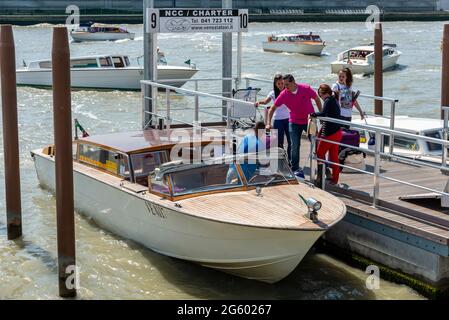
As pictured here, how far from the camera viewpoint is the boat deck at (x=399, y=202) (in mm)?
10398

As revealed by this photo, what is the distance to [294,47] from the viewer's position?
4809 centimetres

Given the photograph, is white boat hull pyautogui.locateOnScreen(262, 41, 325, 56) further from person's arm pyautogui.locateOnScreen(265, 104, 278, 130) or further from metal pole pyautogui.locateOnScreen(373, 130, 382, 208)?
metal pole pyautogui.locateOnScreen(373, 130, 382, 208)

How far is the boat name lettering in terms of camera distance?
1122cm

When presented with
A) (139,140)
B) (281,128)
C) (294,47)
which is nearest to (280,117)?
(281,128)

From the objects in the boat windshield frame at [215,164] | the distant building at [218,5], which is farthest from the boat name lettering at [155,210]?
the distant building at [218,5]

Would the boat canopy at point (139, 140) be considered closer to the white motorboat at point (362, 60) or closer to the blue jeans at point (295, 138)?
the blue jeans at point (295, 138)

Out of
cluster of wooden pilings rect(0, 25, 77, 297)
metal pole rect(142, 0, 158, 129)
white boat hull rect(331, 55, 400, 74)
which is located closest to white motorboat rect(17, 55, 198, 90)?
white boat hull rect(331, 55, 400, 74)

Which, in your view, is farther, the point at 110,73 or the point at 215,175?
the point at 110,73

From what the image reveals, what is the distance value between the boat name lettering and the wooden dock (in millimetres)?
2523

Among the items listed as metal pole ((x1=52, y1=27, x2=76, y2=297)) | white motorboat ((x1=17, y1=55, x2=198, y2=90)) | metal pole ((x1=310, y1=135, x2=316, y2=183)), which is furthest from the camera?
white motorboat ((x1=17, y1=55, x2=198, y2=90))

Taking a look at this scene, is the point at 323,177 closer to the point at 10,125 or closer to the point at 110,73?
the point at 10,125

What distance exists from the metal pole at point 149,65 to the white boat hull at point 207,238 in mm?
3420

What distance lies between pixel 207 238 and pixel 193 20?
611 centimetres
